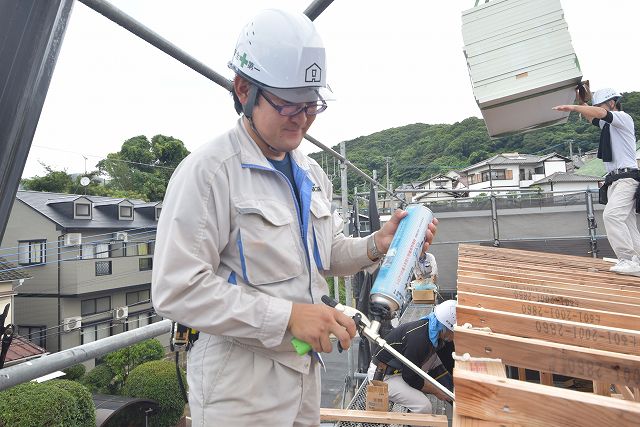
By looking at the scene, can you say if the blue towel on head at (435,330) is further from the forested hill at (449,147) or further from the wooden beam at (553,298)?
the forested hill at (449,147)

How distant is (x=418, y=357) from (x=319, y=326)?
3.35 meters

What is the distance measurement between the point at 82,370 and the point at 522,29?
18.9 metres

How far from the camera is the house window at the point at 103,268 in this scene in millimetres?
18953

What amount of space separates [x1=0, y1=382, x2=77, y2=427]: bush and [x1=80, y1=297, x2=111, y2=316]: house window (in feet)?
26.9

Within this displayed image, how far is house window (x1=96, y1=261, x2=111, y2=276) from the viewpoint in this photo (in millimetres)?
18953

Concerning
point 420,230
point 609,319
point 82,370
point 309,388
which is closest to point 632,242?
point 609,319

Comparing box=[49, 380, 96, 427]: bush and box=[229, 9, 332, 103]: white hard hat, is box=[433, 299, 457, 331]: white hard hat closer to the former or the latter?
box=[229, 9, 332, 103]: white hard hat

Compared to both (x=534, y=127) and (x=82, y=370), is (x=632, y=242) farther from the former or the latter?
(x=82, y=370)

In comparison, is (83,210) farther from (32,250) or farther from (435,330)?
(435,330)

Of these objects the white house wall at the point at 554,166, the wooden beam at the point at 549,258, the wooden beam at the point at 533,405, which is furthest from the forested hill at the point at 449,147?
the wooden beam at the point at 533,405

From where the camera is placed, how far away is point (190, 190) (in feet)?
4.16

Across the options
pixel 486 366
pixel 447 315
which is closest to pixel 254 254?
pixel 486 366

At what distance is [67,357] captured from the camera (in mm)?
1520

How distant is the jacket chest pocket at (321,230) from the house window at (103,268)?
777 inches
